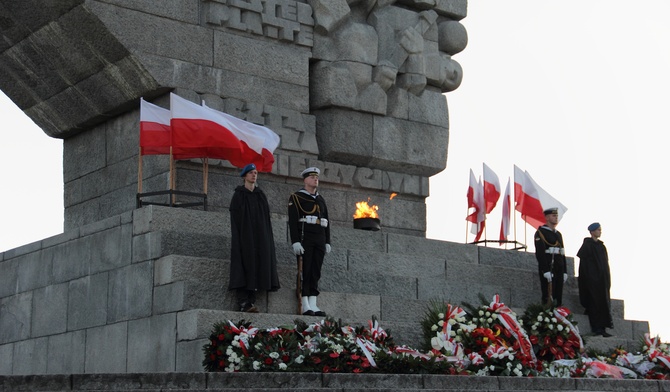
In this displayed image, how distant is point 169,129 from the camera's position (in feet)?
47.3

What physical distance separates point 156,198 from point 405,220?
3.75 metres

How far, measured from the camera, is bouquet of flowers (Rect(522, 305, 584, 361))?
13.2 meters

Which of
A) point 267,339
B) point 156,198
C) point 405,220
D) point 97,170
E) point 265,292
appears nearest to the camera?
point 267,339

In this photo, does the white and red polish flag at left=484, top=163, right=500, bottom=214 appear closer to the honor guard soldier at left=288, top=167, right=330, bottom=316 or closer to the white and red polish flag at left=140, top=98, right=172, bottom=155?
the honor guard soldier at left=288, top=167, right=330, bottom=316

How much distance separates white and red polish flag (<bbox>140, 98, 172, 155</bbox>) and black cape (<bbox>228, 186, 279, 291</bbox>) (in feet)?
5.26

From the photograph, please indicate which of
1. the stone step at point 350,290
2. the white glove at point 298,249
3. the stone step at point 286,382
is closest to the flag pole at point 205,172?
the stone step at point 350,290

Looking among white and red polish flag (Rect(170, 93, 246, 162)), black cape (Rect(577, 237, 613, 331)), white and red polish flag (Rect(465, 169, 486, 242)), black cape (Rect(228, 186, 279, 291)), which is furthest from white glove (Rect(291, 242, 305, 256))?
white and red polish flag (Rect(465, 169, 486, 242))

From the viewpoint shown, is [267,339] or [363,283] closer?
[267,339]

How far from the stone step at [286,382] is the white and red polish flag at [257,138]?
449cm

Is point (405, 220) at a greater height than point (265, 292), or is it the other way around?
point (405, 220)

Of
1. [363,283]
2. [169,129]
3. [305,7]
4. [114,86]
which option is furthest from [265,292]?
[305,7]

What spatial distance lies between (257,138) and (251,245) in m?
2.22

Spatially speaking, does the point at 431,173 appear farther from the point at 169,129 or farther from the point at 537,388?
the point at 537,388

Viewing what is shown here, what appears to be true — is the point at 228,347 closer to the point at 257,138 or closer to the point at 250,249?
the point at 250,249
